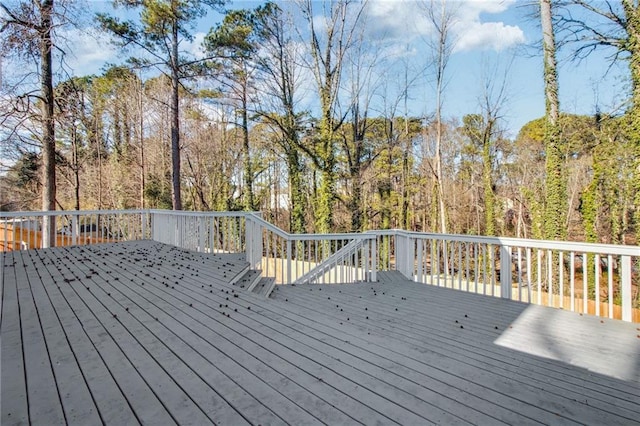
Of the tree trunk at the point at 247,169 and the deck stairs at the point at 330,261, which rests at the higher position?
the tree trunk at the point at 247,169

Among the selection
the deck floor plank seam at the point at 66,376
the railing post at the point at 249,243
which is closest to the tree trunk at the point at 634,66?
the railing post at the point at 249,243

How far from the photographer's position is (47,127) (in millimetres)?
8625

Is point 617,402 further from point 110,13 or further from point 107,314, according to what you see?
point 110,13

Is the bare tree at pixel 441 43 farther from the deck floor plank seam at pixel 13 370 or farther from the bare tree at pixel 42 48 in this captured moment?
the deck floor plank seam at pixel 13 370

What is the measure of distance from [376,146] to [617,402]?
57.9 feet

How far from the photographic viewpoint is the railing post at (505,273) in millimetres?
4318

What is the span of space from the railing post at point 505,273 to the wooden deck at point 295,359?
1.14ft

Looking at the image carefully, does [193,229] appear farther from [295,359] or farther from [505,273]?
[505,273]

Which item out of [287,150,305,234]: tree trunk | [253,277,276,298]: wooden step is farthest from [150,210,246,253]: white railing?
[287,150,305,234]: tree trunk

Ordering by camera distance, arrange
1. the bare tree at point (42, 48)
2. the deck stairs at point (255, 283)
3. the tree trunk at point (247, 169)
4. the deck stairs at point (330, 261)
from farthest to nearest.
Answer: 1. the tree trunk at point (247, 169)
2. the bare tree at point (42, 48)
3. the deck stairs at point (330, 261)
4. the deck stairs at point (255, 283)

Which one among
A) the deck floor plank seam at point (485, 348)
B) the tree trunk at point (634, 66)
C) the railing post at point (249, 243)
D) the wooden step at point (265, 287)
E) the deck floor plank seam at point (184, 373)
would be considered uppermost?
the tree trunk at point (634, 66)

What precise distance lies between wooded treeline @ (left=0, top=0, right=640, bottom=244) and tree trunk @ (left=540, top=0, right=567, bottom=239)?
0.19 feet

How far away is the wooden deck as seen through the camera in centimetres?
167

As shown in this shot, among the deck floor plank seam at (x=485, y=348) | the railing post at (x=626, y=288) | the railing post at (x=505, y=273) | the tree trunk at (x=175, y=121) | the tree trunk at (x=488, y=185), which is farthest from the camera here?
the tree trunk at (x=488, y=185)
